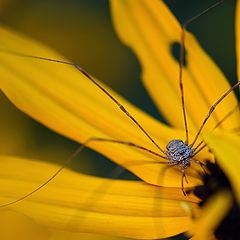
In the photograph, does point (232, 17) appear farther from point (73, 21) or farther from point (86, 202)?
point (86, 202)

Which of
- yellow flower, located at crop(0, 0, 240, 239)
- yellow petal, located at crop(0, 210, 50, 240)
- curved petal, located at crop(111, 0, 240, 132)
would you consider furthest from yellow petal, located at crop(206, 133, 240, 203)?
yellow petal, located at crop(0, 210, 50, 240)

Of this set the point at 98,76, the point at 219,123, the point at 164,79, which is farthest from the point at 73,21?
the point at 219,123

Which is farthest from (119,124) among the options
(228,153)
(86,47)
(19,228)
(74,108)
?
(86,47)

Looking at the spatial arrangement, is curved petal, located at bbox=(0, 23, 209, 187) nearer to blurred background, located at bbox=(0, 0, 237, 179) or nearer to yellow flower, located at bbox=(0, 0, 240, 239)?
yellow flower, located at bbox=(0, 0, 240, 239)

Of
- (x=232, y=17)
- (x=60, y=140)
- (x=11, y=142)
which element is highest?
(x=11, y=142)

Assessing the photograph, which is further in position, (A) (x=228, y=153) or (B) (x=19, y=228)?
(B) (x=19, y=228)

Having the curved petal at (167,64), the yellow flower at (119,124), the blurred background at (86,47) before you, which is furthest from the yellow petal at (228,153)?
the blurred background at (86,47)

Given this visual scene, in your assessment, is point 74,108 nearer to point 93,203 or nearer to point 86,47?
point 93,203
